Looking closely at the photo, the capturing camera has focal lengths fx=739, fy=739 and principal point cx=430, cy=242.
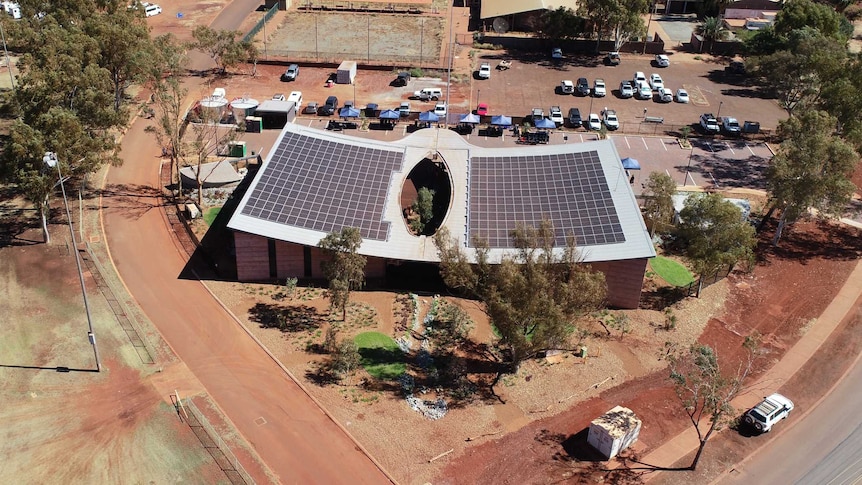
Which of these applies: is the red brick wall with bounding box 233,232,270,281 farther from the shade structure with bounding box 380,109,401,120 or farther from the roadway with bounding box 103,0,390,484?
the shade structure with bounding box 380,109,401,120

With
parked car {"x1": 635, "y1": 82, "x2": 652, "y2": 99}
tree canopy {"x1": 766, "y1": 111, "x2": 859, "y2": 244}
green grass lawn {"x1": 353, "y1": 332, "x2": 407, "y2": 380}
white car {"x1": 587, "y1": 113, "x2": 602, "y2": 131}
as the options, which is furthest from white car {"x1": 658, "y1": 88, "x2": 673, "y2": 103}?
green grass lawn {"x1": 353, "y1": 332, "x2": 407, "y2": 380}

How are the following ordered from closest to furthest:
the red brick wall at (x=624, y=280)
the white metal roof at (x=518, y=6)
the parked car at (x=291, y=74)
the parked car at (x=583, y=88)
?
1. the red brick wall at (x=624, y=280)
2. the parked car at (x=583, y=88)
3. the parked car at (x=291, y=74)
4. the white metal roof at (x=518, y=6)

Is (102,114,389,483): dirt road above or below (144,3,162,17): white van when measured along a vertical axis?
below

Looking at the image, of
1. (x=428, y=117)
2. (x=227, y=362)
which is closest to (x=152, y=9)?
(x=428, y=117)

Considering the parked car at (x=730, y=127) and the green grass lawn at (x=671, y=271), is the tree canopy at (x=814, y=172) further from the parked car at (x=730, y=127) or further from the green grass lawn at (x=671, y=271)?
the parked car at (x=730, y=127)

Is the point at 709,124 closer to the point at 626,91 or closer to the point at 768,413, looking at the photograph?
the point at 626,91

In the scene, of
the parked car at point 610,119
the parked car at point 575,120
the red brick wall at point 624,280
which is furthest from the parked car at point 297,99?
the red brick wall at point 624,280
